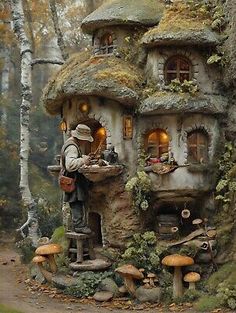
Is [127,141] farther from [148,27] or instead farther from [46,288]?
[46,288]

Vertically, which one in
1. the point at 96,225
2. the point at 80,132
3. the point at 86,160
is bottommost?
the point at 96,225

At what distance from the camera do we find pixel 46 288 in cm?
1374

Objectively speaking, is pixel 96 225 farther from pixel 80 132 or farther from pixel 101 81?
pixel 101 81

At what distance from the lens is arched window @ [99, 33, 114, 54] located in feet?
49.0

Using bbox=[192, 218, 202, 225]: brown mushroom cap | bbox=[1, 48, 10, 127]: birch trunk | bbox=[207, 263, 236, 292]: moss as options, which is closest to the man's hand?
bbox=[192, 218, 202, 225]: brown mushroom cap

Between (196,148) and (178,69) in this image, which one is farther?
(178,69)

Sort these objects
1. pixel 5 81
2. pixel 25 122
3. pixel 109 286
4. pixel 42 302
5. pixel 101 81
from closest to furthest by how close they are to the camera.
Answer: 1. pixel 42 302
2. pixel 109 286
3. pixel 101 81
4. pixel 25 122
5. pixel 5 81

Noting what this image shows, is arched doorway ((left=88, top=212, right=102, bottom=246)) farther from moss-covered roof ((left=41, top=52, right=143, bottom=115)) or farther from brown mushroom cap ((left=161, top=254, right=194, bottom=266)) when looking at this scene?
moss-covered roof ((left=41, top=52, right=143, bottom=115))

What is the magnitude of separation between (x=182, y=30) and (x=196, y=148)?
3.54m

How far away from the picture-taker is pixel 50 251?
13383 mm

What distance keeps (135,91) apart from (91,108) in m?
1.57

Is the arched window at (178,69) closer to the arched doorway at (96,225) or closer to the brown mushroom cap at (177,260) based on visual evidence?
the arched doorway at (96,225)

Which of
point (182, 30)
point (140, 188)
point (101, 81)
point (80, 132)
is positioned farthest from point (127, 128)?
point (182, 30)

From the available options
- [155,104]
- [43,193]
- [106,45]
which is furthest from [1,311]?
[43,193]
